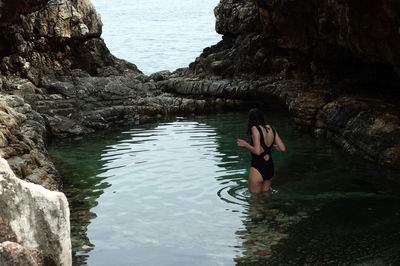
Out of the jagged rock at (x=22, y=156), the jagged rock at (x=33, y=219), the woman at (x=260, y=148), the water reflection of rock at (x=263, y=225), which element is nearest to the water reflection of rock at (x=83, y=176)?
the jagged rock at (x=22, y=156)

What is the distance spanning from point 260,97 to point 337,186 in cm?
1291

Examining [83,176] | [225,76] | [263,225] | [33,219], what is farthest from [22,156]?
[225,76]

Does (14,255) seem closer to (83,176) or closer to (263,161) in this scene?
(263,161)

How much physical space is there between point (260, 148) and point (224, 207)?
4.30ft

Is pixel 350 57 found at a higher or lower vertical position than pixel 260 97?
higher

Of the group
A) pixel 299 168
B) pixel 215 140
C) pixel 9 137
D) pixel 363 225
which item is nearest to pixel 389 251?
pixel 363 225

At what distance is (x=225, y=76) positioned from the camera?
26.2 m

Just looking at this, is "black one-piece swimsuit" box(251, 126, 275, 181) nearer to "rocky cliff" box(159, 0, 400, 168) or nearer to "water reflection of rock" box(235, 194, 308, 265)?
"water reflection of rock" box(235, 194, 308, 265)

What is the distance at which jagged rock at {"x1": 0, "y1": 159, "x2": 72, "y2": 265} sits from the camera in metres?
4.73

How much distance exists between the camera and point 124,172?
1304cm

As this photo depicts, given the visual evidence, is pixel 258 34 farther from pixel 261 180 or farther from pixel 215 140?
pixel 261 180

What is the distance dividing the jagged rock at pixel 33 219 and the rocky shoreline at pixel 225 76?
4.71m

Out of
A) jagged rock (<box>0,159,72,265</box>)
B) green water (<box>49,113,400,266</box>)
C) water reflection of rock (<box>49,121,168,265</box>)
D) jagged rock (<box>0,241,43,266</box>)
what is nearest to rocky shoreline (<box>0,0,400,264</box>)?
water reflection of rock (<box>49,121,168,265</box>)

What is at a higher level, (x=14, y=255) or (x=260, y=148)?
(x=14, y=255)
